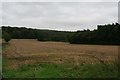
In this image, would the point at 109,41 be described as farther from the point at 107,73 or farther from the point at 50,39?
the point at 107,73

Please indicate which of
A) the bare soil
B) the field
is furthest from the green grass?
the bare soil

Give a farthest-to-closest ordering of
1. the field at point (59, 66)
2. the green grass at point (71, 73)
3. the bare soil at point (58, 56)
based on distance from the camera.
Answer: the bare soil at point (58, 56), the field at point (59, 66), the green grass at point (71, 73)

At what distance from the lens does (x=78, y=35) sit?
96938 millimetres

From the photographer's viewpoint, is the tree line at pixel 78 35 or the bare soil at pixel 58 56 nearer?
the bare soil at pixel 58 56

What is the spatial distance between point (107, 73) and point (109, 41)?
66.6m

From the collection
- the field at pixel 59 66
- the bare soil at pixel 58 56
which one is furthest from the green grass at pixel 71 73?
the bare soil at pixel 58 56

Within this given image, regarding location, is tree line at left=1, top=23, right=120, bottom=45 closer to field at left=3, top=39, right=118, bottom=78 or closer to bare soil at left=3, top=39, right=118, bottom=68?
bare soil at left=3, top=39, right=118, bottom=68

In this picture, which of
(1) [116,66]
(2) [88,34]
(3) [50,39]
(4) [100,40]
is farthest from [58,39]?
(1) [116,66]

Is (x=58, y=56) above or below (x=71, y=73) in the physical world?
below

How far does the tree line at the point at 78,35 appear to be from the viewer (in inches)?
3054

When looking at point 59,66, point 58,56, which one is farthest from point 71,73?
point 58,56

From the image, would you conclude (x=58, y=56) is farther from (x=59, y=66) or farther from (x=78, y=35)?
(x=78, y=35)

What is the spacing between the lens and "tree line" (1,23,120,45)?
7756 cm

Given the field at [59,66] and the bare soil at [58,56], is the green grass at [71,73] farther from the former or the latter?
the bare soil at [58,56]
